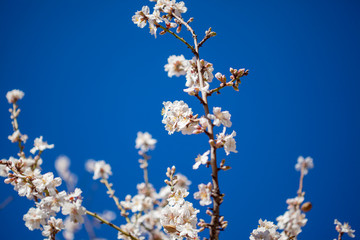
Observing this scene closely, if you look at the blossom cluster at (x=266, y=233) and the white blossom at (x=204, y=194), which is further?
the blossom cluster at (x=266, y=233)

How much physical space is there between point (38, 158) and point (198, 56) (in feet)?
6.68

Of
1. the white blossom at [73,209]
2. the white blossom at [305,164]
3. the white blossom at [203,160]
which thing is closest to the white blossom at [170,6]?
the white blossom at [203,160]

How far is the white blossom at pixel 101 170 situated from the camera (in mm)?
1812

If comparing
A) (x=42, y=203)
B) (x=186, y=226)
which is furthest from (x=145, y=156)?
(x=42, y=203)

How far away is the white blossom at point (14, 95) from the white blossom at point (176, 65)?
1.72m

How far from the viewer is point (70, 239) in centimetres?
247

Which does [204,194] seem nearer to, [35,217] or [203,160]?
[203,160]

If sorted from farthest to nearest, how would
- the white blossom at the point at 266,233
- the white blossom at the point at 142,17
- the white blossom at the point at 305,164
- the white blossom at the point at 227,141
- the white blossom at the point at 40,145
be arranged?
the white blossom at the point at 142,17 → the white blossom at the point at 266,233 → the white blossom at the point at 40,145 → the white blossom at the point at 227,141 → the white blossom at the point at 305,164

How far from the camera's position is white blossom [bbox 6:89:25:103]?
2467 millimetres

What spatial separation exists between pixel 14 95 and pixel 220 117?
7.67 feet

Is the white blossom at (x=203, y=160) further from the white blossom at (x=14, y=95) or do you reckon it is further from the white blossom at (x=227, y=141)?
the white blossom at (x=14, y=95)

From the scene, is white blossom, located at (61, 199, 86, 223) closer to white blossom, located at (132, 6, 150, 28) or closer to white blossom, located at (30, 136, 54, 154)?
white blossom, located at (30, 136, 54, 154)

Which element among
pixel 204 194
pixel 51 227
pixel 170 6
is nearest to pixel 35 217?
pixel 51 227

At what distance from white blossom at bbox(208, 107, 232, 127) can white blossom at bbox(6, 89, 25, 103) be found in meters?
2.19
